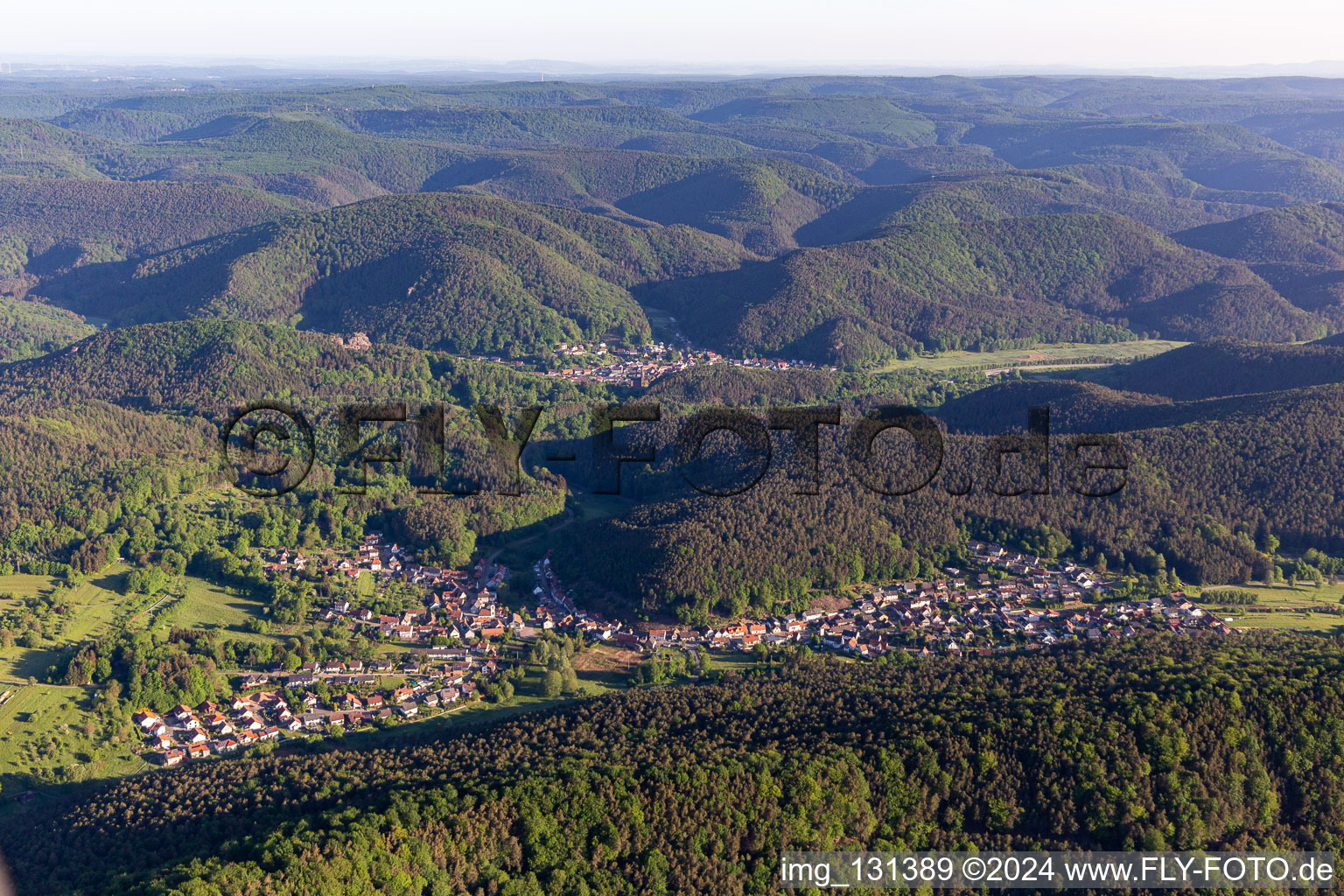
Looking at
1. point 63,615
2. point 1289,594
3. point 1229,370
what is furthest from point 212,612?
point 1229,370

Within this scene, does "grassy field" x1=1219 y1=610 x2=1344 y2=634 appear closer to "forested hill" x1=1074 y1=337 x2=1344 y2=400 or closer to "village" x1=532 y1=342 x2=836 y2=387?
"forested hill" x1=1074 y1=337 x2=1344 y2=400

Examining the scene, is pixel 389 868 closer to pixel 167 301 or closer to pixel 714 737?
pixel 714 737

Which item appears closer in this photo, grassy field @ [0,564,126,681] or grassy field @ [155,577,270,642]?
grassy field @ [0,564,126,681]

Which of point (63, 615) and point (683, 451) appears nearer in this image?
point (63, 615)

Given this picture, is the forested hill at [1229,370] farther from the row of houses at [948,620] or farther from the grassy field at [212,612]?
the grassy field at [212,612]

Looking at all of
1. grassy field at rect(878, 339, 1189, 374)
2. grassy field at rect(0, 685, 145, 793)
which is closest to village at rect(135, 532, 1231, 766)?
grassy field at rect(0, 685, 145, 793)

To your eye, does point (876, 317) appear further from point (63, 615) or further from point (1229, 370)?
point (63, 615)

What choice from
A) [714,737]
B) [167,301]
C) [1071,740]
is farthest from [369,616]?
[167,301]
